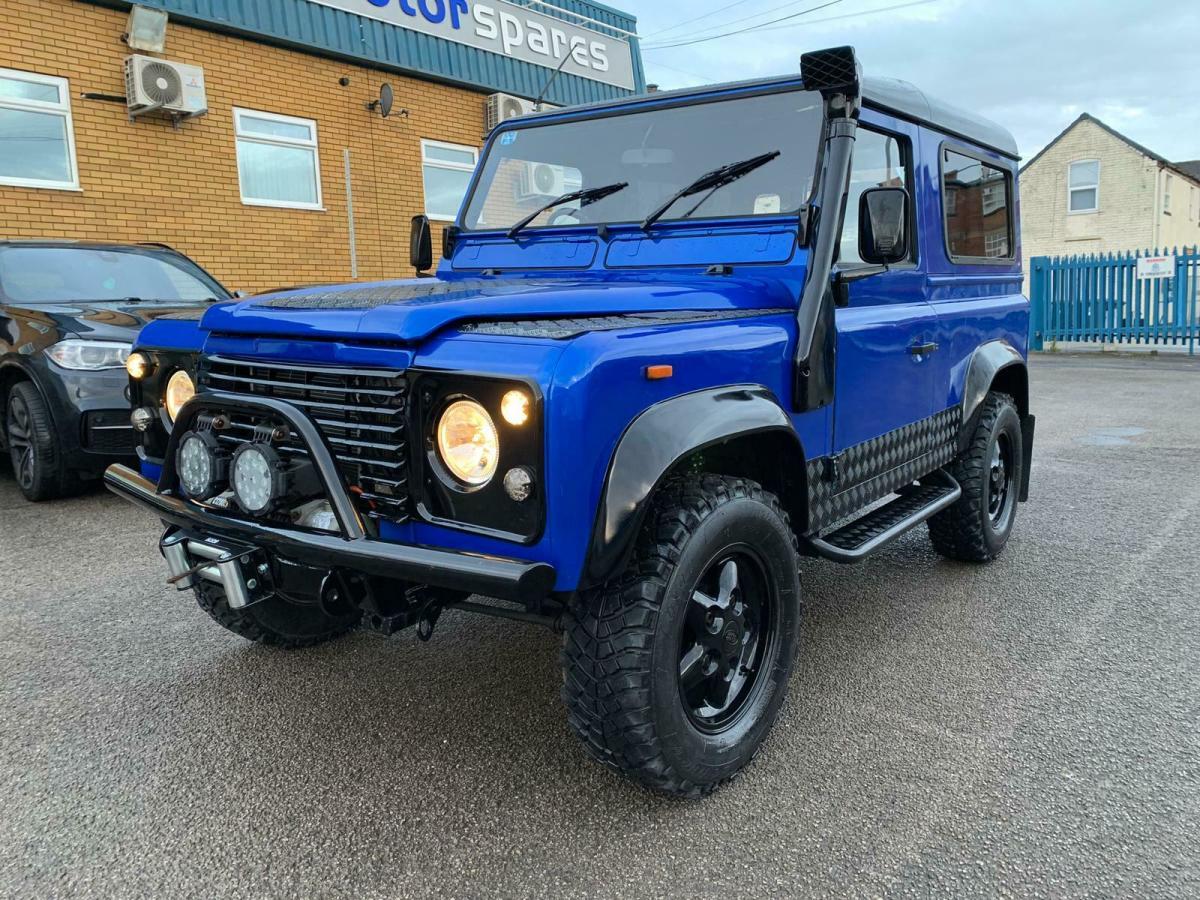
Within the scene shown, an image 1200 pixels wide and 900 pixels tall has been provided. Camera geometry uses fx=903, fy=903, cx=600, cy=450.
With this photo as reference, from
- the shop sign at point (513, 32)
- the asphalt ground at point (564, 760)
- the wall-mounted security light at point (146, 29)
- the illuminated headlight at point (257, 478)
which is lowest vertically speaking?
the asphalt ground at point (564, 760)

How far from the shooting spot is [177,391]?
9.52ft

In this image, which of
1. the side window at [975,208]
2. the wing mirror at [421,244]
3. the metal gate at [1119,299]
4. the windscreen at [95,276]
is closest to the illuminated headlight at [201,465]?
the wing mirror at [421,244]

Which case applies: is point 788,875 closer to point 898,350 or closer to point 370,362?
point 370,362

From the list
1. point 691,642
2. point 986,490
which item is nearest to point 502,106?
point 986,490

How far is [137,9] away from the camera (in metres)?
8.14

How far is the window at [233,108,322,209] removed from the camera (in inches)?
368

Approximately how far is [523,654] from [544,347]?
1.68 m

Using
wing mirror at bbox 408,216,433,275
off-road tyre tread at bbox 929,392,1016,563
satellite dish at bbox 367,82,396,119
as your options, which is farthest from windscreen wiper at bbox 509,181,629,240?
satellite dish at bbox 367,82,396,119

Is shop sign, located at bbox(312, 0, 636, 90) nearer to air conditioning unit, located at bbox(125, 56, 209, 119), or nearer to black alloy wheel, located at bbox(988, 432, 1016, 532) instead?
air conditioning unit, located at bbox(125, 56, 209, 119)

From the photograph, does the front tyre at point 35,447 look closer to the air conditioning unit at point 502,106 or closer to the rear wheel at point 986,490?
the rear wheel at point 986,490

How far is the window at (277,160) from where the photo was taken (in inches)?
368

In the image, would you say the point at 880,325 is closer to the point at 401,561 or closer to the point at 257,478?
the point at 401,561

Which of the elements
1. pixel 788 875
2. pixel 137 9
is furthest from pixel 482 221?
pixel 137 9

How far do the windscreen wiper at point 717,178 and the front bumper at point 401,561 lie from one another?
5.34 feet
